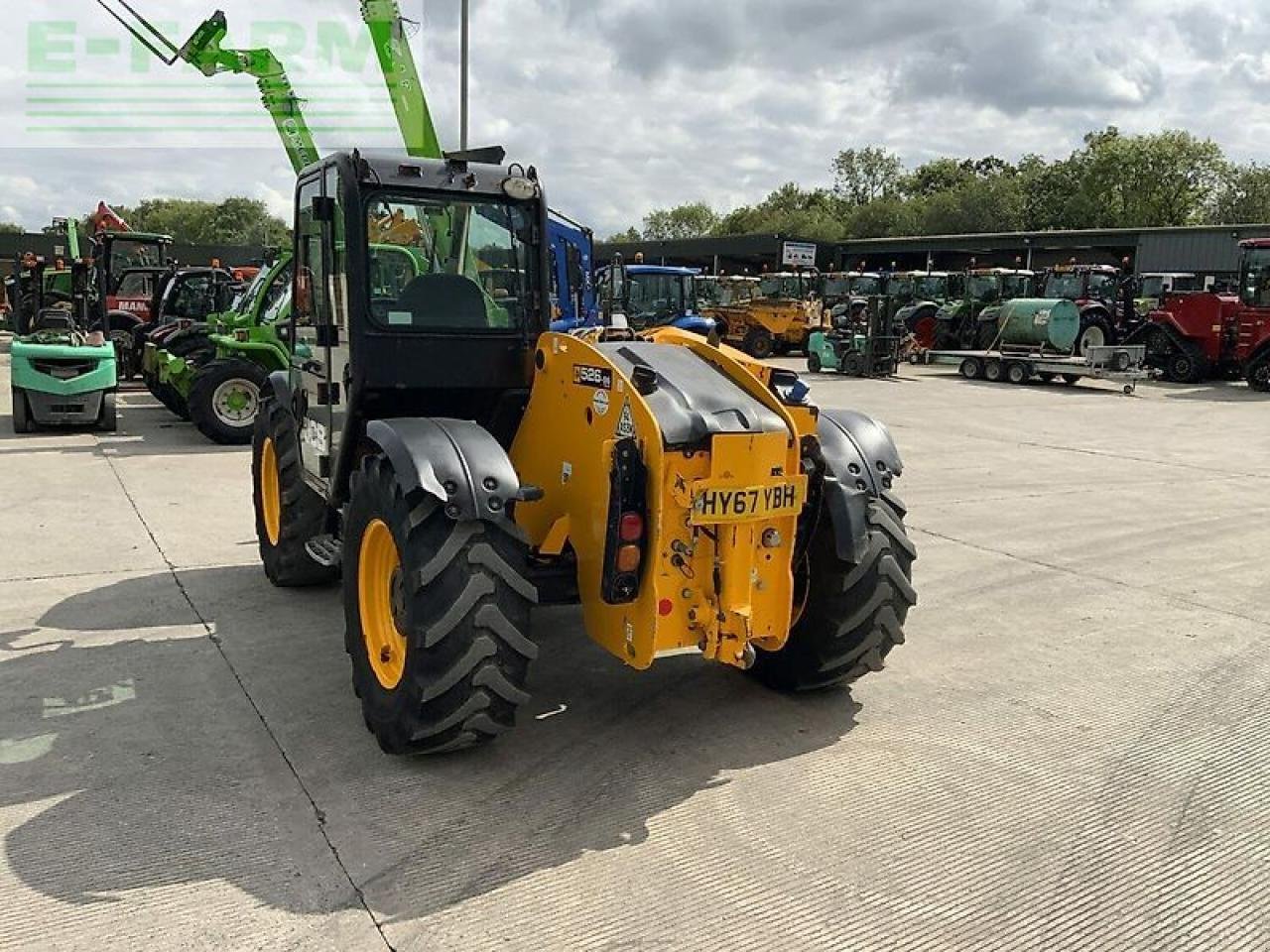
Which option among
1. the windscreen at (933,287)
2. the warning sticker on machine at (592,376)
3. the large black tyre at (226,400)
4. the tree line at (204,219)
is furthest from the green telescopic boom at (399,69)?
the tree line at (204,219)

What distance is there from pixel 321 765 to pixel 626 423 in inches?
67.8

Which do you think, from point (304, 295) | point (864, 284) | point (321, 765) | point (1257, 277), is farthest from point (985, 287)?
point (321, 765)

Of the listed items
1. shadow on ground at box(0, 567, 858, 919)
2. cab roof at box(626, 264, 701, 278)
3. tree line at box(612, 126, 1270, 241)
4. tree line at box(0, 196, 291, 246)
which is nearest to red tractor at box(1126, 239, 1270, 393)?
cab roof at box(626, 264, 701, 278)

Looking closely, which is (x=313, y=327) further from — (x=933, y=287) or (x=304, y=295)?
(x=933, y=287)

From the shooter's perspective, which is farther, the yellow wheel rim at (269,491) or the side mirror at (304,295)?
Answer: the yellow wheel rim at (269,491)

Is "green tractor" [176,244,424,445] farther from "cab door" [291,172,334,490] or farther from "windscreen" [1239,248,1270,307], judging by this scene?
"windscreen" [1239,248,1270,307]

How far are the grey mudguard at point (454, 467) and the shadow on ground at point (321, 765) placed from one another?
1.01 metres

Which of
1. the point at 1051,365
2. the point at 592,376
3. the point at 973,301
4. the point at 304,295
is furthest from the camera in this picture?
the point at 973,301

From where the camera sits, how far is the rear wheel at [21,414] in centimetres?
Answer: 1198

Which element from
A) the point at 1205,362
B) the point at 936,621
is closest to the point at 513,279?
the point at 936,621

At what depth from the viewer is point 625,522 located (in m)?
3.71

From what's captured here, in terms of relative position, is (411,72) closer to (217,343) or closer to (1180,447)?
(217,343)

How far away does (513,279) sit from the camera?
16.5ft

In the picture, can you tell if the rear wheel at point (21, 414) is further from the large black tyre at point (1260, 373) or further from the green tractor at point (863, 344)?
the large black tyre at point (1260, 373)
